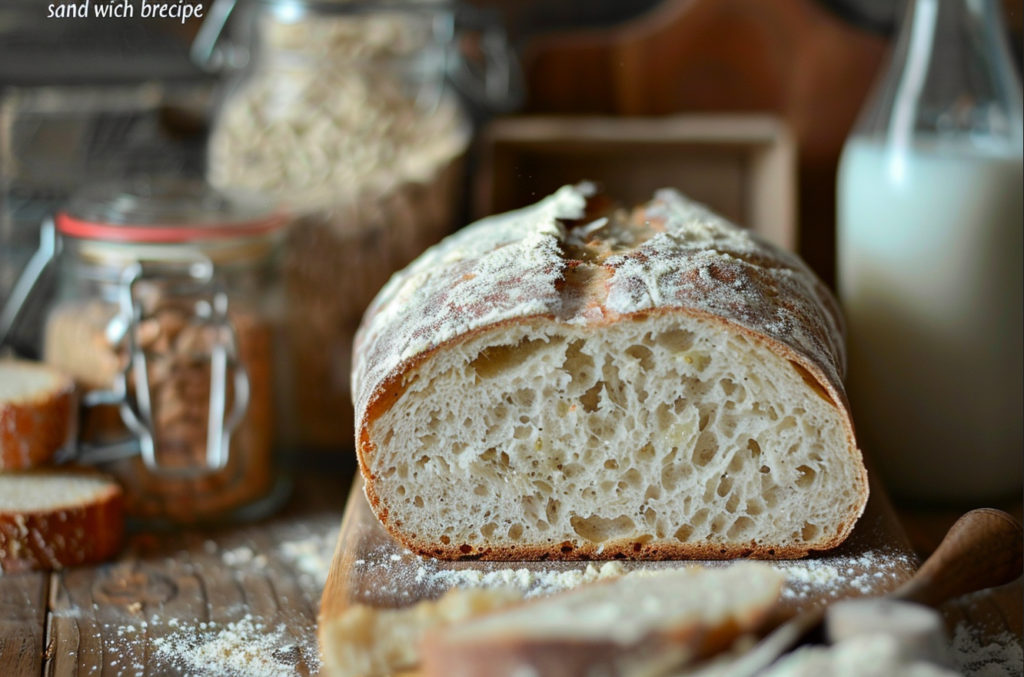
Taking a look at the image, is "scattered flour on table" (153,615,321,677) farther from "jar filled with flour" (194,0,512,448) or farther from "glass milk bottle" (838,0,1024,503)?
"glass milk bottle" (838,0,1024,503)

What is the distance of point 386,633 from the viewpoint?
1115 millimetres

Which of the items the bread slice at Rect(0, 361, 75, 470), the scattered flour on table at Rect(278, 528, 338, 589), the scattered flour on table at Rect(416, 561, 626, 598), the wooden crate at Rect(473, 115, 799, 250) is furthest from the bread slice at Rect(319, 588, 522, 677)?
the wooden crate at Rect(473, 115, 799, 250)

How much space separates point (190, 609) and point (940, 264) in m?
1.34

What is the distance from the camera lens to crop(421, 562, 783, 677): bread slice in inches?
36.3

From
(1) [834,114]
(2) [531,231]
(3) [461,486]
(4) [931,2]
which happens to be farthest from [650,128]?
(3) [461,486]

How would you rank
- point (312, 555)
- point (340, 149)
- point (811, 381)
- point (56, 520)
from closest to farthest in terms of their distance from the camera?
point (811, 381), point (56, 520), point (312, 555), point (340, 149)

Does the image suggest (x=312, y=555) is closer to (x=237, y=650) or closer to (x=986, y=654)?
(x=237, y=650)

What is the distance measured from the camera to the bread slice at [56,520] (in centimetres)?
152

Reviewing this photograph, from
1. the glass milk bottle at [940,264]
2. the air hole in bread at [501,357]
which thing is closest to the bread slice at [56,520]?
the air hole in bread at [501,357]

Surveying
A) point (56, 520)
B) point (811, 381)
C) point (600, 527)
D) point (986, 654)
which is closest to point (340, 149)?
point (56, 520)

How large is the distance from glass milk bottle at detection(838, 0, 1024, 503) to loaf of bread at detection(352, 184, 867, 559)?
393mm

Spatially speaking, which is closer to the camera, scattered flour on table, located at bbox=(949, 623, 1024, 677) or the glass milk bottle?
scattered flour on table, located at bbox=(949, 623, 1024, 677)

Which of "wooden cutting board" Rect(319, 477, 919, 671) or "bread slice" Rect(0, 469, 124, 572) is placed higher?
"wooden cutting board" Rect(319, 477, 919, 671)

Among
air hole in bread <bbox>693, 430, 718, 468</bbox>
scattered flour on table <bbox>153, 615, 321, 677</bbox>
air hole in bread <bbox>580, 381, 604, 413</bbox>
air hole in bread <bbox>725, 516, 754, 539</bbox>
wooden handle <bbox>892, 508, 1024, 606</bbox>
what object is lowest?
scattered flour on table <bbox>153, 615, 321, 677</bbox>
